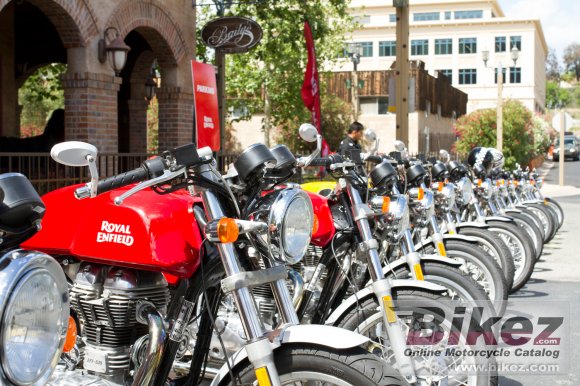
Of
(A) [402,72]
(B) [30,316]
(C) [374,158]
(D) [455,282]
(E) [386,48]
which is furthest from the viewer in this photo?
(E) [386,48]

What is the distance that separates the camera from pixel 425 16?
88.0m

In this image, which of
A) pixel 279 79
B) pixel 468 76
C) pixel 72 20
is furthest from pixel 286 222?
pixel 468 76

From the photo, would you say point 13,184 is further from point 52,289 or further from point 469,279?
point 469,279

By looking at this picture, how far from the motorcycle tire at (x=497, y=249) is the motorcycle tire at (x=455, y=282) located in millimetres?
1953

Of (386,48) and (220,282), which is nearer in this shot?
(220,282)

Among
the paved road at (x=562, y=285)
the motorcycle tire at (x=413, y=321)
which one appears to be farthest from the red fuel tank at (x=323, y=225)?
the paved road at (x=562, y=285)

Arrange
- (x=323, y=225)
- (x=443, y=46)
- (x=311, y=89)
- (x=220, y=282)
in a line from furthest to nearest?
(x=443, y=46), (x=311, y=89), (x=323, y=225), (x=220, y=282)

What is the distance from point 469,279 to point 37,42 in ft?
43.2

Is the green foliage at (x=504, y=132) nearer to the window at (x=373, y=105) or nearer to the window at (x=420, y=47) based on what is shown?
the window at (x=373, y=105)

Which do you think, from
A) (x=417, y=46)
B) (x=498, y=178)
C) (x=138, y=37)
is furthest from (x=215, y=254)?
(x=417, y=46)

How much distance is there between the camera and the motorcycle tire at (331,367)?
2.29m

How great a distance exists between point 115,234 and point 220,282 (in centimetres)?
59

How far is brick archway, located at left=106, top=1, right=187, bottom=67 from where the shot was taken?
1105 cm

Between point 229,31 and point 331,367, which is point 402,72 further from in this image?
point 331,367
